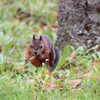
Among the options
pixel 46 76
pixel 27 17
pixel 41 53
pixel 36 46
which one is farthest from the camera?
pixel 27 17

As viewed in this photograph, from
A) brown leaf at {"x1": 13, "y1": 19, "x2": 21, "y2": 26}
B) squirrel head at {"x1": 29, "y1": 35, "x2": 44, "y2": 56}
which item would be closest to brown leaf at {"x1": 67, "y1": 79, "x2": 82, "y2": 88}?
squirrel head at {"x1": 29, "y1": 35, "x2": 44, "y2": 56}

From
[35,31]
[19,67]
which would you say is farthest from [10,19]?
[19,67]

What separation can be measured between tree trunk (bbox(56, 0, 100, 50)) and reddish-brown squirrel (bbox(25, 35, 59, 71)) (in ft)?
1.73

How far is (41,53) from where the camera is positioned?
226 inches

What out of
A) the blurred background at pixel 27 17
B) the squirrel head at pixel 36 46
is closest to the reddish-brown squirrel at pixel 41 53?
the squirrel head at pixel 36 46

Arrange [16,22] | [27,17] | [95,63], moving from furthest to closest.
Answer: [27,17]
[16,22]
[95,63]

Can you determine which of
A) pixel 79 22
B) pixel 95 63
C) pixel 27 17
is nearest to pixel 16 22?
pixel 27 17

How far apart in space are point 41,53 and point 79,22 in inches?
44.8

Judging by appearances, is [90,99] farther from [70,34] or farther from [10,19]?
[10,19]

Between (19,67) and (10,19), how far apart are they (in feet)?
13.2

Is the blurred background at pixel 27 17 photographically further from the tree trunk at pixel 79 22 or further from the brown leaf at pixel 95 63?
the brown leaf at pixel 95 63

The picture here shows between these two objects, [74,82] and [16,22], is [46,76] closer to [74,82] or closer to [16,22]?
[74,82]

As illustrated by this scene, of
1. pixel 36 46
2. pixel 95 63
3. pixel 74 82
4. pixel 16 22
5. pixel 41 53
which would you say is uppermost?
pixel 16 22

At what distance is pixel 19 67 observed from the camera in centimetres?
594
